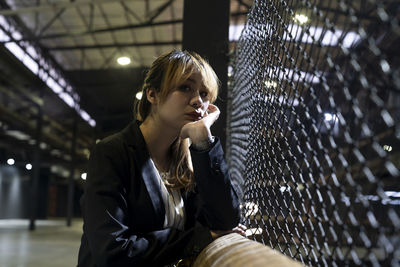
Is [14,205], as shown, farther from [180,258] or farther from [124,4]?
[180,258]

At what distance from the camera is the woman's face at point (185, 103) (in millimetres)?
1293

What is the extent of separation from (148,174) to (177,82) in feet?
1.05

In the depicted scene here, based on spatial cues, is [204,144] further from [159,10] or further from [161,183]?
[159,10]

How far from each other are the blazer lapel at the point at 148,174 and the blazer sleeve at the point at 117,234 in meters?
0.06

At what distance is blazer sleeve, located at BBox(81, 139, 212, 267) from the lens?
1.09m

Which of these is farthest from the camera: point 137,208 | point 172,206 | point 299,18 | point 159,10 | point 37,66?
point 37,66

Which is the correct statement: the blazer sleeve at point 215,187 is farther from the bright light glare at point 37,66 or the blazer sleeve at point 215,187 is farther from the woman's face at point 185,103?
the bright light glare at point 37,66

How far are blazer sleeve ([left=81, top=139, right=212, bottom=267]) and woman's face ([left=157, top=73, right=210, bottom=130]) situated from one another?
242mm

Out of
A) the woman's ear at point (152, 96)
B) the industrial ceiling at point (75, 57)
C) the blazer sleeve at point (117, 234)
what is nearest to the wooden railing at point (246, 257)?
the blazer sleeve at point (117, 234)

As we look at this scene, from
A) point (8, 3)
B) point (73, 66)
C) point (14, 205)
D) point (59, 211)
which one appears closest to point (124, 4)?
point (8, 3)

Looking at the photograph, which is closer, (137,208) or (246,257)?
(246,257)

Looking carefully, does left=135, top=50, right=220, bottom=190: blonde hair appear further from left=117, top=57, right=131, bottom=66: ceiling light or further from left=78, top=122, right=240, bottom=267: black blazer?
left=117, top=57, right=131, bottom=66: ceiling light

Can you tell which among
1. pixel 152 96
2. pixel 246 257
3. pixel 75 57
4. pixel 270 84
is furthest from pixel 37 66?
pixel 246 257

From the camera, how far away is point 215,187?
4.05 feet
